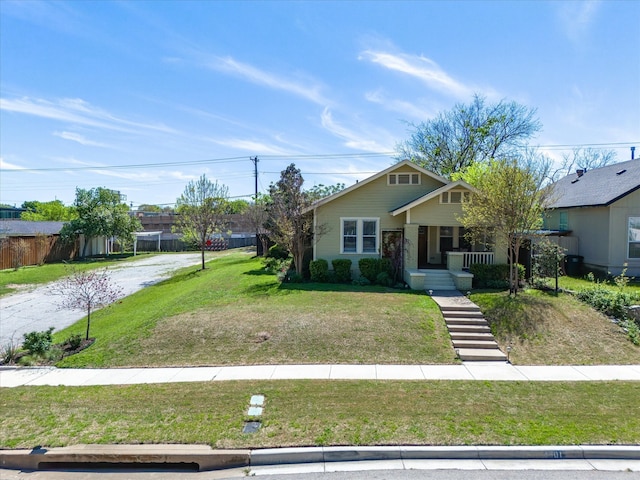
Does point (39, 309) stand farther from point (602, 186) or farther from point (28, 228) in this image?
point (602, 186)

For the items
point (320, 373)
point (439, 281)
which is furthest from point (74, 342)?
point (439, 281)

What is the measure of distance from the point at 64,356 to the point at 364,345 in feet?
27.3

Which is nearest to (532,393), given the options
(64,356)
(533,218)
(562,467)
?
(562,467)

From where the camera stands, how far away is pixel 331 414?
6777mm

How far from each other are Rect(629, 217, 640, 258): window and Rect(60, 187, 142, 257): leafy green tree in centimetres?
4016

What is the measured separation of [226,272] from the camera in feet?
74.8

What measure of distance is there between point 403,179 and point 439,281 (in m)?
5.14

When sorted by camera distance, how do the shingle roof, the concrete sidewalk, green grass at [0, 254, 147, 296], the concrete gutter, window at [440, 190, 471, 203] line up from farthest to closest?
the shingle roof
green grass at [0, 254, 147, 296]
window at [440, 190, 471, 203]
the concrete sidewalk
the concrete gutter

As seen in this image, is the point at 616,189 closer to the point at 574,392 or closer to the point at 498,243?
the point at 498,243

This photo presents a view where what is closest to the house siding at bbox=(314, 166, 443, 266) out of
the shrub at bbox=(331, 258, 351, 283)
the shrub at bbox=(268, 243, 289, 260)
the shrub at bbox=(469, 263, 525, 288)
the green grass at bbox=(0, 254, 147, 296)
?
the shrub at bbox=(331, 258, 351, 283)

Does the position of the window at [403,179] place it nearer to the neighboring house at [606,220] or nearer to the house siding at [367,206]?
the house siding at [367,206]

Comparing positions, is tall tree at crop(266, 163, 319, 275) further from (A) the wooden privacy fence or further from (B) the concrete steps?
(A) the wooden privacy fence

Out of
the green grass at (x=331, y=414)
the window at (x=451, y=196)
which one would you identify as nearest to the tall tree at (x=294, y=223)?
the window at (x=451, y=196)

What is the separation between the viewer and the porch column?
17.2 meters
